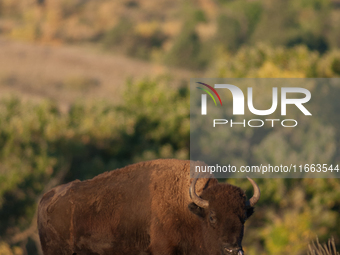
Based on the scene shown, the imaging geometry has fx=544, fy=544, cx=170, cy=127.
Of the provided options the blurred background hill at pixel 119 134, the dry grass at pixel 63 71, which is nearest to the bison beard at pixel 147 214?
the blurred background hill at pixel 119 134

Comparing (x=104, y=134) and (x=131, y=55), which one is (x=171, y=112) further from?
(x=131, y=55)

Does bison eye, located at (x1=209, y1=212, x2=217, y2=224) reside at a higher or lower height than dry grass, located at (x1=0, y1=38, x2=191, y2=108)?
lower

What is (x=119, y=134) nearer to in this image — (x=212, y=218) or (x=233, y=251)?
(x=212, y=218)

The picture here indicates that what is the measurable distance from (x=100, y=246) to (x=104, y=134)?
778 inches

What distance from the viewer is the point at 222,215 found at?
7.43 meters

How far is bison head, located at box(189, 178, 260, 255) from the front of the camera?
7293mm

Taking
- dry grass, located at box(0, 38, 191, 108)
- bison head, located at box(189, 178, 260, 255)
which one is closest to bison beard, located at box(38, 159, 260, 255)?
bison head, located at box(189, 178, 260, 255)

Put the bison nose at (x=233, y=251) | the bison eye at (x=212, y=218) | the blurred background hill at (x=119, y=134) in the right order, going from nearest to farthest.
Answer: the bison nose at (x=233, y=251)
the bison eye at (x=212, y=218)
the blurred background hill at (x=119, y=134)

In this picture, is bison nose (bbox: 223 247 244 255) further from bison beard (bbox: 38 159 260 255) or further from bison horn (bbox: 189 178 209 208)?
bison horn (bbox: 189 178 209 208)

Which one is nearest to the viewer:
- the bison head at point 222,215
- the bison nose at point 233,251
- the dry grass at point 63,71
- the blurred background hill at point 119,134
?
the bison nose at point 233,251

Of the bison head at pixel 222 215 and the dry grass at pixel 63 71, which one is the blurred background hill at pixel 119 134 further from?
the bison head at pixel 222 215

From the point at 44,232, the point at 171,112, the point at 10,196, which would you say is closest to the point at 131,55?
the point at 171,112

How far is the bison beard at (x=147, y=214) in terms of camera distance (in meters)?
7.52

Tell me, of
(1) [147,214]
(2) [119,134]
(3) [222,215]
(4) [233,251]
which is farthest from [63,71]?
(4) [233,251]
